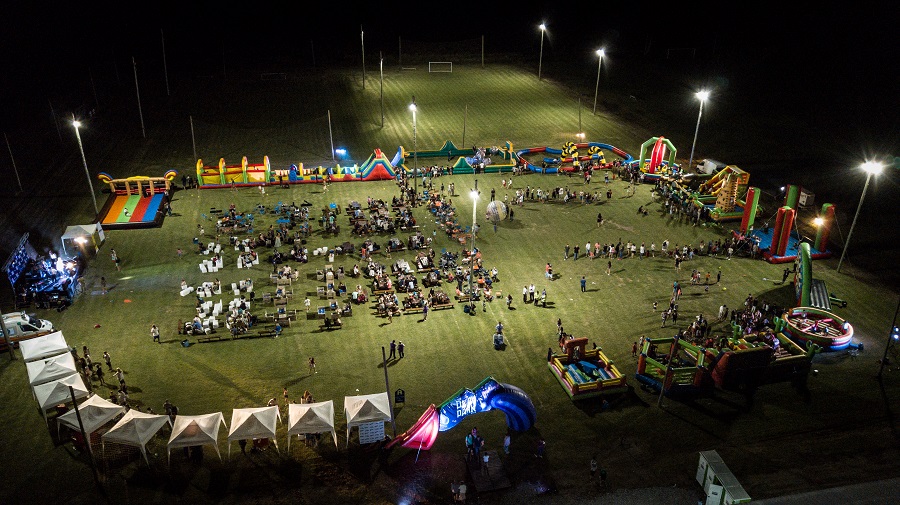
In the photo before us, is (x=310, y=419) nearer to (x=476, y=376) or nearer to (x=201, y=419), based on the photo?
(x=201, y=419)

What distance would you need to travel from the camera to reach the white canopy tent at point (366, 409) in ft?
93.5

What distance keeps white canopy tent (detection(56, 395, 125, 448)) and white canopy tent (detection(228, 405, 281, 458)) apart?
5.37m

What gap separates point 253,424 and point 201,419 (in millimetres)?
2343

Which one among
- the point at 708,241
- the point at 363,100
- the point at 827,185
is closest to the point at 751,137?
the point at 827,185

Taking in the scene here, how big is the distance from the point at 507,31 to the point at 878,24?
2322 inches

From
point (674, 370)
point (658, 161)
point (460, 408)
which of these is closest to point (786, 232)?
point (658, 161)

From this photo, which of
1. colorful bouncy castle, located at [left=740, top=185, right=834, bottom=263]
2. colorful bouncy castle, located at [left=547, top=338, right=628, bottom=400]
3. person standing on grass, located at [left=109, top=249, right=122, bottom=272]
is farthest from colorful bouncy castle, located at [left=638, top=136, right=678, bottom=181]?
person standing on grass, located at [left=109, top=249, right=122, bottom=272]

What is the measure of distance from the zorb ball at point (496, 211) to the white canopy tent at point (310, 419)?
25259mm

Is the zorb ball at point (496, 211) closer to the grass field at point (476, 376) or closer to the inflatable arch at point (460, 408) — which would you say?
the grass field at point (476, 376)

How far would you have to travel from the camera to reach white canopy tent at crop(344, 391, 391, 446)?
28.5 metres

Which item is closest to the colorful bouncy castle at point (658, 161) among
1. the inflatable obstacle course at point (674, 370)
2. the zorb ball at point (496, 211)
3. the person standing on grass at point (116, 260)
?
the zorb ball at point (496, 211)

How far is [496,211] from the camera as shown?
167 ft

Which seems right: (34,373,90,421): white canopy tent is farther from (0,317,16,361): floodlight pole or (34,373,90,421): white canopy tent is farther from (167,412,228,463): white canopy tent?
(167,412,228,463): white canopy tent

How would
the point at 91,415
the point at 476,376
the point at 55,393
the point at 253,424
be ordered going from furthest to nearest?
1. the point at 476,376
2. the point at 55,393
3. the point at 91,415
4. the point at 253,424
